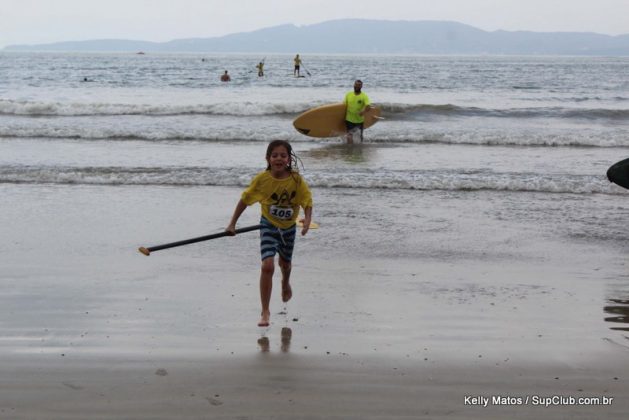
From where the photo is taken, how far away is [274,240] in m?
5.28

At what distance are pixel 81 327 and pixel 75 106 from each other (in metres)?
20.2

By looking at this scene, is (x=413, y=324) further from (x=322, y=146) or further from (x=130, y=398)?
(x=322, y=146)

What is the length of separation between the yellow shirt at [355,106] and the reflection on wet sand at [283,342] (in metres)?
12.1

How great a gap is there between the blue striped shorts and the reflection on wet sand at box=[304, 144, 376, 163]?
27.9 ft

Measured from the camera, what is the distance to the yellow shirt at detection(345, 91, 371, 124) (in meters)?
16.8

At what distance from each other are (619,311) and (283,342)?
2.34 metres

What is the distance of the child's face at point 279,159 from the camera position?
5.13 meters

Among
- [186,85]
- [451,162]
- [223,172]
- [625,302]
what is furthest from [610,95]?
[625,302]

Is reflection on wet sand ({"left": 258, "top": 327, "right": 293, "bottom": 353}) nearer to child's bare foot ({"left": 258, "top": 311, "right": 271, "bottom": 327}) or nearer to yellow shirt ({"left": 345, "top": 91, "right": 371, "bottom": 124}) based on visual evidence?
child's bare foot ({"left": 258, "top": 311, "right": 271, "bottom": 327})

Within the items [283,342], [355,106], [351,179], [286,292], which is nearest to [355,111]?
[355,106]

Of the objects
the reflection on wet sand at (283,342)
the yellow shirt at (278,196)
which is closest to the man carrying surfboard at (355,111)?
the yellow shirt at (278,196)

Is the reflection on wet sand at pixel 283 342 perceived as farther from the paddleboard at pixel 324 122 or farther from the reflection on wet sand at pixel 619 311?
the paddleboard at pixel 324 122

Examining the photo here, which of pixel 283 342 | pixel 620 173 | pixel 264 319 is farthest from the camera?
pixel 620 173

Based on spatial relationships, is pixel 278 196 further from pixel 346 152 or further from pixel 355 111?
pixel 355 111
